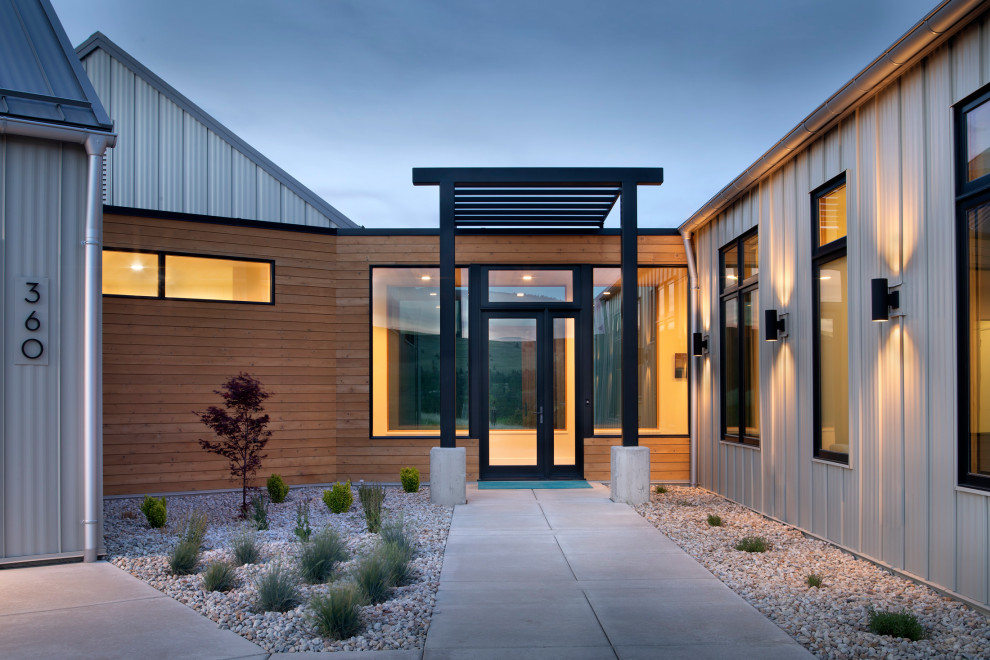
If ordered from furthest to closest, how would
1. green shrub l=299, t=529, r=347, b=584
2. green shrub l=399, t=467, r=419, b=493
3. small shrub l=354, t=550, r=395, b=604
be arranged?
green shrub l=399, t=467, r=419, b=493
green shrub l=299, t=529, r=347, b=584
small shrub l=354, t=550, r=395, b=604

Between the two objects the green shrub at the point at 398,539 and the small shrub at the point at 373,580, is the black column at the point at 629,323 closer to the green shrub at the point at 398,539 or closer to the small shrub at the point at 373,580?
the green shrub at the point at 398,539

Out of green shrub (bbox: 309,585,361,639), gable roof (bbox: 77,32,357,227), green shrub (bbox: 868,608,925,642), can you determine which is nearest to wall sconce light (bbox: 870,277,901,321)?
green shrub (bbox: 868,608,925,642)

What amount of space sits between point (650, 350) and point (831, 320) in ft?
13.3

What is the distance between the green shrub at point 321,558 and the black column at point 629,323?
12.8ft

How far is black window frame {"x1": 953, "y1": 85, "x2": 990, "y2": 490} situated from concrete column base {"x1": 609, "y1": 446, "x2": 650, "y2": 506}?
13.0ft

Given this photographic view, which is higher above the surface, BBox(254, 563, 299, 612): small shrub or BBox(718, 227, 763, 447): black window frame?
BBox(718, 227, 763, 447): black window frame

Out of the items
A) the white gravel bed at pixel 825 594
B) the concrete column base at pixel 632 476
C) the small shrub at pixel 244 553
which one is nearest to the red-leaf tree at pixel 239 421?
the small shrub at pixel 244 553

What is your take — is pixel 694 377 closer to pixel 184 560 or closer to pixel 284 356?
pixel 284 356

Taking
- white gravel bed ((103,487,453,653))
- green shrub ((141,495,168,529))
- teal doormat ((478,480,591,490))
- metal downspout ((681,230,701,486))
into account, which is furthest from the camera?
metal downspout ((681,230,701,486))

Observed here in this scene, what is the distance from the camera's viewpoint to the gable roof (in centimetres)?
1130

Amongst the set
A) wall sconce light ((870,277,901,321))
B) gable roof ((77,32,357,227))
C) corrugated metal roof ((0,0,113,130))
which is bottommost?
wall sconce light ((870,277,901,321))

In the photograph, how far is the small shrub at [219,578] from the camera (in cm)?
460

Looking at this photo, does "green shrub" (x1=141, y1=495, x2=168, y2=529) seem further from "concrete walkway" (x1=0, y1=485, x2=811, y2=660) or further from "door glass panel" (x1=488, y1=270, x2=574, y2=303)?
"door glass panel" (x1=488, y1=270, x2=574, y2=303)

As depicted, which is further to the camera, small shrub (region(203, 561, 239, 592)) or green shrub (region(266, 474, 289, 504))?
green shrub (region(266, 474, 289, 504))
